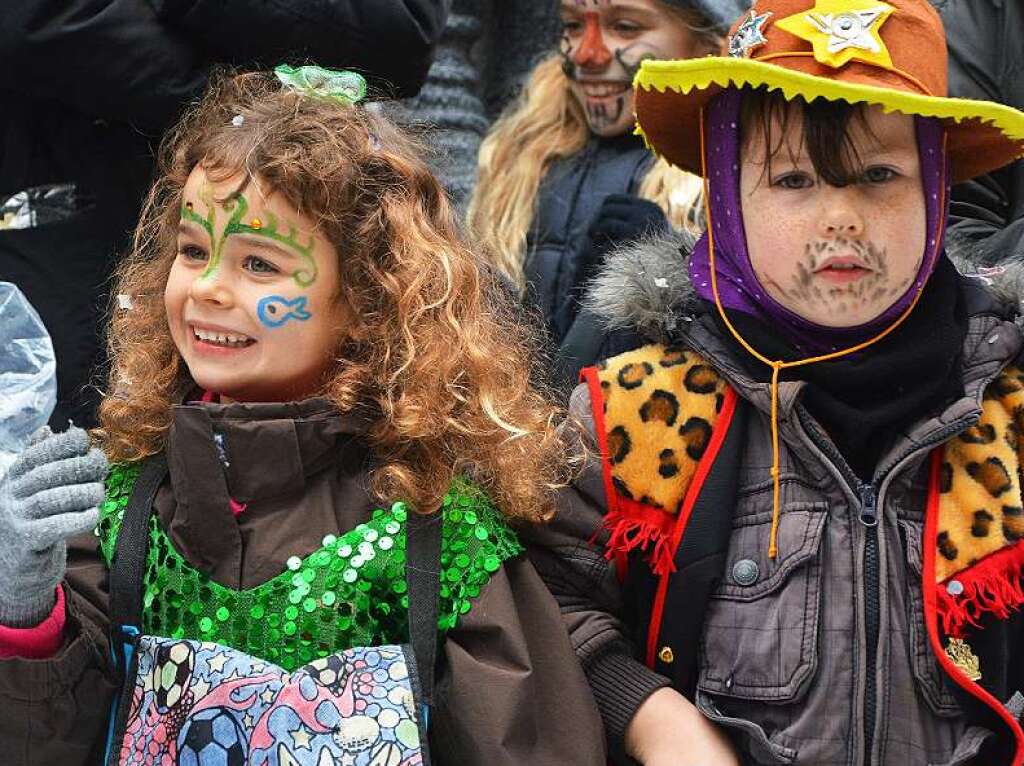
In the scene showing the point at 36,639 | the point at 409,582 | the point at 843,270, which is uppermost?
the point at 843,270

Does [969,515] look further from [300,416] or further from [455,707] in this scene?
[300,416]

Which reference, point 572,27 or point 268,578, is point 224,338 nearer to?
point 268,578

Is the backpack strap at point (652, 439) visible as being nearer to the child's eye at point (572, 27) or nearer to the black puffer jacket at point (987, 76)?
the black puffer jacket at point (987, 76)

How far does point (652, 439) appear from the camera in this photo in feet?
9.46

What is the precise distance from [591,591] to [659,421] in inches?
13.3

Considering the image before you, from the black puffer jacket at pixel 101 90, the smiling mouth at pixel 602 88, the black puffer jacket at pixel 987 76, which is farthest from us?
the smiling mouth at pixel 602 88

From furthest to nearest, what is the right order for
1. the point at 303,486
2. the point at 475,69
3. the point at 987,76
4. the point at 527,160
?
the point at 475,69, the point at 527,160, the point at 987,76, the point at 303,486

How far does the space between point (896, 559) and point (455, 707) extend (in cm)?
82

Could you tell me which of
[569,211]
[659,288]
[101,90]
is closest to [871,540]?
[659,288]

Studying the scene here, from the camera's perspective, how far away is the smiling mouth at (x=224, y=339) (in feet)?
9.10

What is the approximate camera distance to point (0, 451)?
280 centimetres

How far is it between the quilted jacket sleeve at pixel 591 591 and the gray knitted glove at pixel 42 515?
0.83m

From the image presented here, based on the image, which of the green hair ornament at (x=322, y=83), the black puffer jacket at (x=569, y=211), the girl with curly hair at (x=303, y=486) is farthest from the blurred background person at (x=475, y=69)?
the girl with curly hair at (x=303, y=486)

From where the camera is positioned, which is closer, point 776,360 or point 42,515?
point 42,515
